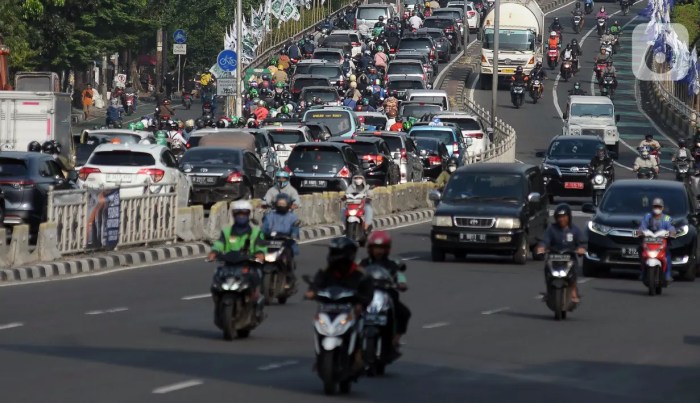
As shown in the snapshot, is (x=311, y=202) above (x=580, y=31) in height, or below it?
below

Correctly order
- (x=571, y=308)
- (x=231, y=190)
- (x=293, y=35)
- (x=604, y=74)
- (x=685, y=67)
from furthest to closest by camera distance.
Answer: (x=293, y=35), (x=604, y=74), (x=685, y=67), (x=231, y=190), (x=571, y=308)

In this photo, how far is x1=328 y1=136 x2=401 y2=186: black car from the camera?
40750 mm

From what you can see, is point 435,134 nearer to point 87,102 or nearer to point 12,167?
point 12,167

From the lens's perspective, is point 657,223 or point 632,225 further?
point 632,225

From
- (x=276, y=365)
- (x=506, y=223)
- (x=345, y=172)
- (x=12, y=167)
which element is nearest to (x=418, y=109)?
(x=345, y=172)

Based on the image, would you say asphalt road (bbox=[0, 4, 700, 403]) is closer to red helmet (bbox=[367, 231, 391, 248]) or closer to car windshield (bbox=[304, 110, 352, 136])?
red helmet (bbox=[367, 231, 391, 248])

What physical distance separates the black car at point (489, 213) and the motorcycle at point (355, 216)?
2.10 meters

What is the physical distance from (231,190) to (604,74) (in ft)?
171

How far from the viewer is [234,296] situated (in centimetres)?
1673

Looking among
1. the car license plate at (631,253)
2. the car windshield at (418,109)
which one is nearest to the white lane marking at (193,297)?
the car license plate at (631,253)

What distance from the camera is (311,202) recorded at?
3556cm

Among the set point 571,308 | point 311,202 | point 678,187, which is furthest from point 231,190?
point 571,308

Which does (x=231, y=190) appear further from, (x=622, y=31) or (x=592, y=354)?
(x=622, y=31)

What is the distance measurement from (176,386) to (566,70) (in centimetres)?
7555
